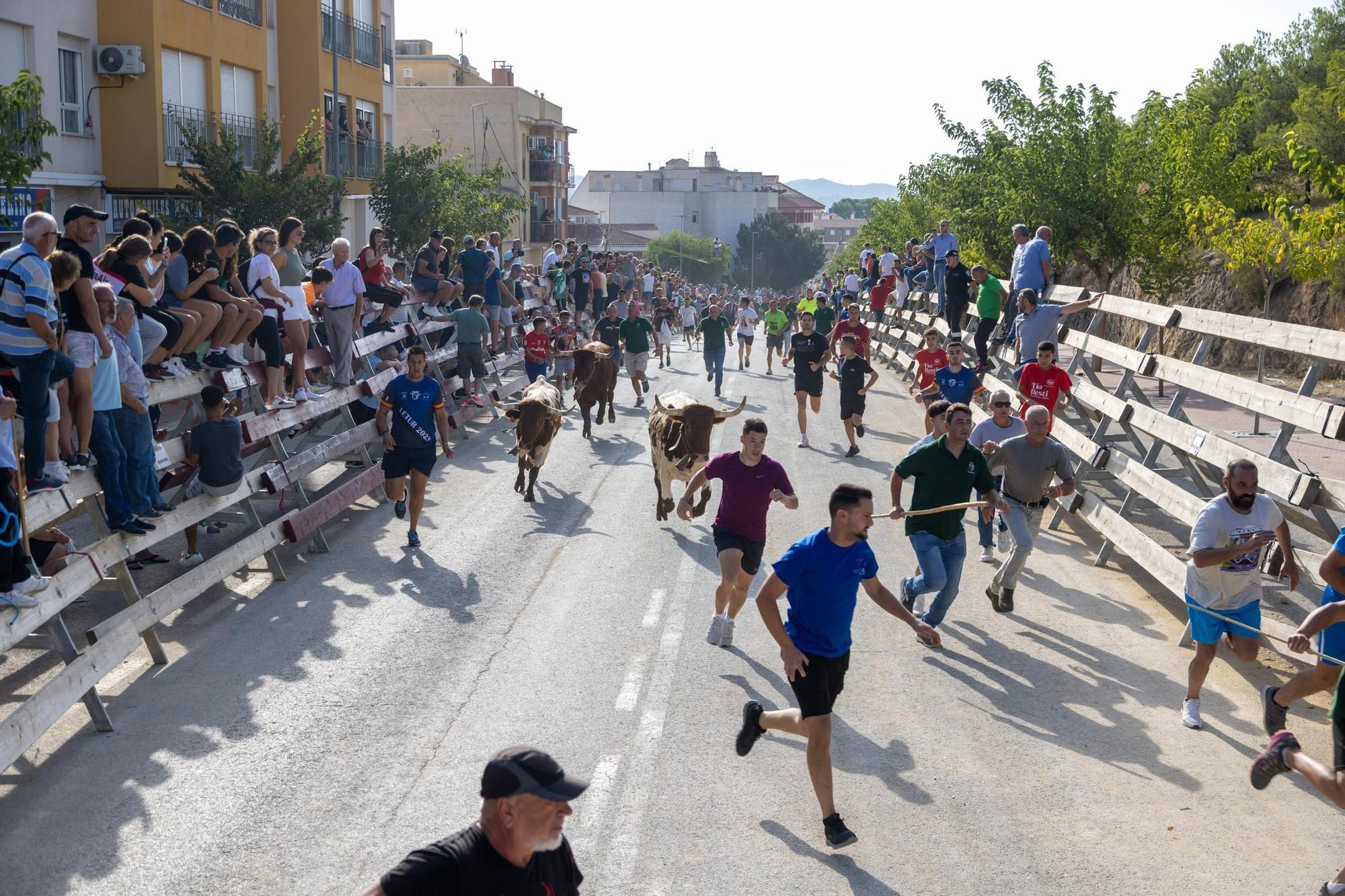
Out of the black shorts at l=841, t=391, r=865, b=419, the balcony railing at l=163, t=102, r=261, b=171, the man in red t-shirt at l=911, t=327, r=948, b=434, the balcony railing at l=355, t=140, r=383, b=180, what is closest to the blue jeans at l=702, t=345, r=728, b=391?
the black shorts at l=841, t=391, r=865, b=419

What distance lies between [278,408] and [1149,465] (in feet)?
29.4

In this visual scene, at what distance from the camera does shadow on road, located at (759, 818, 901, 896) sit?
6.75 metres

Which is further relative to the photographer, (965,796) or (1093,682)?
(1093,682)

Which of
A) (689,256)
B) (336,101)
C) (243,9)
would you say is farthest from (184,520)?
(689,256)

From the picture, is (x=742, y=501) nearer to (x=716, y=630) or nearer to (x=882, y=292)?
(x=716, y=630)

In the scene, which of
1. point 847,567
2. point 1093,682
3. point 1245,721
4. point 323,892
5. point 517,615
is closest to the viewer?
point 323,892

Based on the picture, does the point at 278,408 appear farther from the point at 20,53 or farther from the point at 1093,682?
the point at 20,53

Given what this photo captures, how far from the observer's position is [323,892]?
6.67m

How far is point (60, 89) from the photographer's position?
26156 mm

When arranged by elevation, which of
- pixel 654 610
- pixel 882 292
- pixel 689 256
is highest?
pixel 882 292

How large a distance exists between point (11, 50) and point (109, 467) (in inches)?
678

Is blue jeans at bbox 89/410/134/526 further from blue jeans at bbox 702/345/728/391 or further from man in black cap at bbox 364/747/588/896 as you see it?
blue jeans at bbox 702/345/728/391

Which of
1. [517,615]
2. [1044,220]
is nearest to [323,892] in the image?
[517,615]

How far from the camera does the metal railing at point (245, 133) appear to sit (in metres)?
30.6
